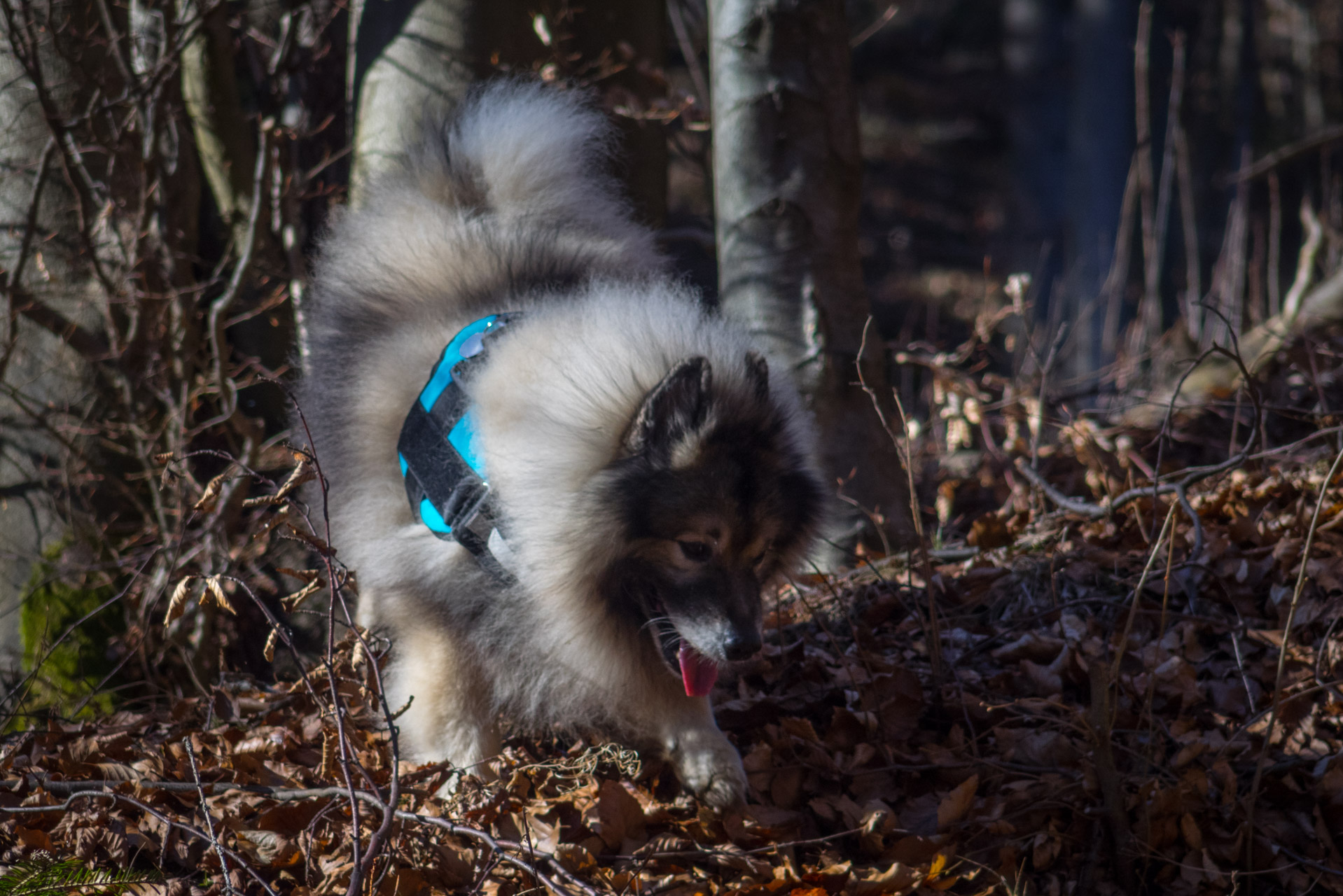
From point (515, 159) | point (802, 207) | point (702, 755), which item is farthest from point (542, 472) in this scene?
point (802, 207)

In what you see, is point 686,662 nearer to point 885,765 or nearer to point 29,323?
point 885,765

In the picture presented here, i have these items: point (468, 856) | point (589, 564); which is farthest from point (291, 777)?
point (589, 564)

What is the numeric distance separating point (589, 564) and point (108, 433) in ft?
7.84

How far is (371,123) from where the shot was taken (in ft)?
13.4

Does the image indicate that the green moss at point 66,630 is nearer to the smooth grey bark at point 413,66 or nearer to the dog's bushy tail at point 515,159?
the smooth grey bark at point 413,66

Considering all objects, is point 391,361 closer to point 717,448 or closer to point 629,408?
point 629,408

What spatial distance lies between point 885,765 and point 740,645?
65 cm

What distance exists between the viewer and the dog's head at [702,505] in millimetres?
2619

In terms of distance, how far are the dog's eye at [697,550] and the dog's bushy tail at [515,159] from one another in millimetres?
1478

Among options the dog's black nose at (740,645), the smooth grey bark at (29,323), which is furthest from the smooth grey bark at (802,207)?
the smooth grey bark at (29,323)

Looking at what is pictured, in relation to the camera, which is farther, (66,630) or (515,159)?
(66,630)

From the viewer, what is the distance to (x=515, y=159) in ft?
11.6

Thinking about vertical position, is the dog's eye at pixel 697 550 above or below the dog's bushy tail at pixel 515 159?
below

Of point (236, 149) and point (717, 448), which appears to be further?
point (236, 149)
